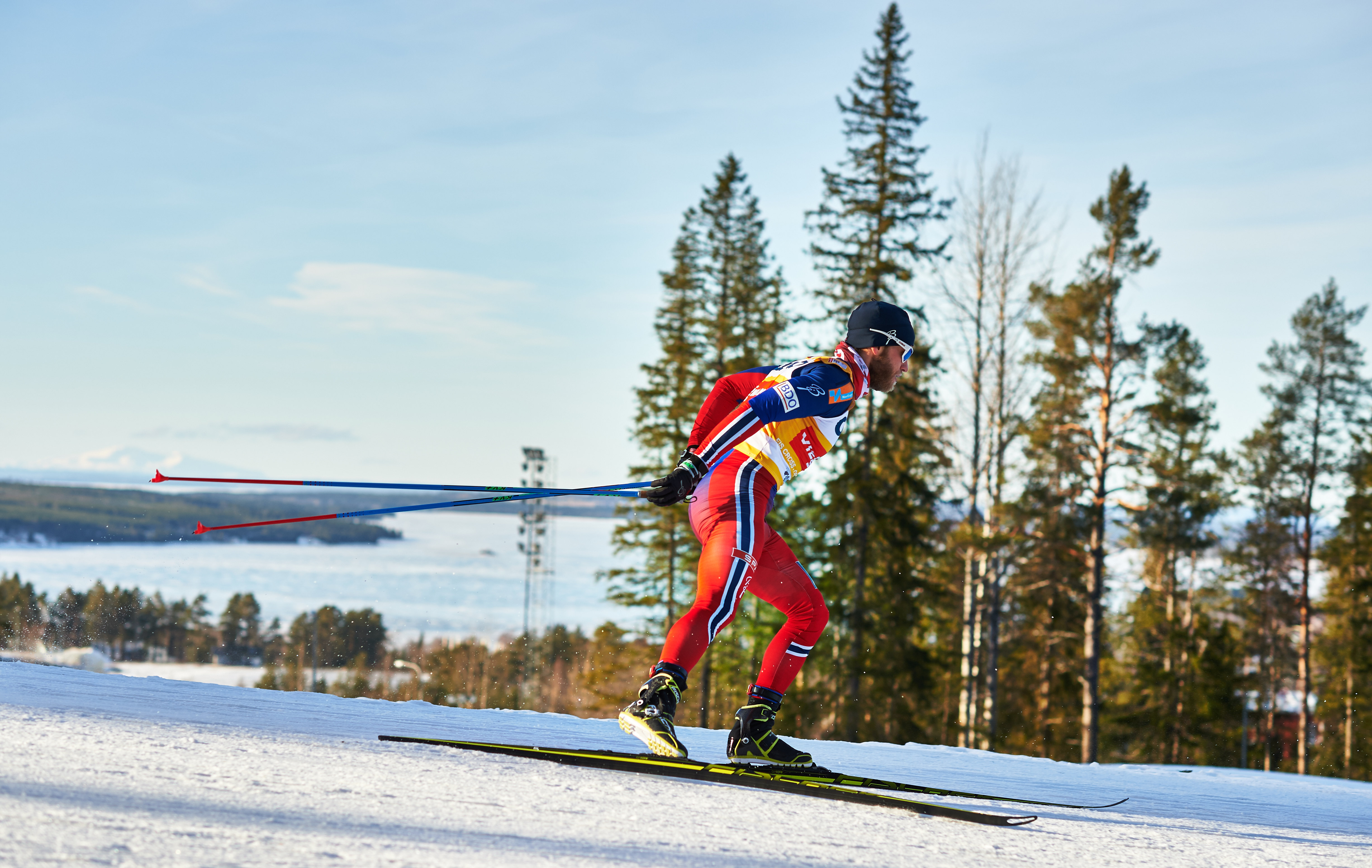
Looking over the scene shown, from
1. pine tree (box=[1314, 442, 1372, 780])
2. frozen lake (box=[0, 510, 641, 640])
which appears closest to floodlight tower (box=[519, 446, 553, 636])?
frozen lake (box=[0, 510, 641, 640])

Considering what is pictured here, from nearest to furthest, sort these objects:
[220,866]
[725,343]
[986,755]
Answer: [220,866], [986,755], [725,343]

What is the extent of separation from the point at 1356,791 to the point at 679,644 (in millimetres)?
4860

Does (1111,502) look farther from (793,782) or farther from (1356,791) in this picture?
(793,782)

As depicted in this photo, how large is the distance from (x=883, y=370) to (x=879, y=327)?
0.18m

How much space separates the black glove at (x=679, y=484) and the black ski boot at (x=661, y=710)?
0.62 meters

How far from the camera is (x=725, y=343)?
26.3 m

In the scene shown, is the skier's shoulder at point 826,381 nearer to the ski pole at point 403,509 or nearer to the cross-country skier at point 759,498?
the cross-country skier at point 759,498

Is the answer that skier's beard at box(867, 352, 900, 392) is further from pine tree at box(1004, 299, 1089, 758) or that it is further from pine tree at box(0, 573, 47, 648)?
pine tree at box(1004, 299, 1089, 758)

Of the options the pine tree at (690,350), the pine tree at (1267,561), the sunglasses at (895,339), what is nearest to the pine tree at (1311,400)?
the pine tree at (1267,561)

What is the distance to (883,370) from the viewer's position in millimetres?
4098

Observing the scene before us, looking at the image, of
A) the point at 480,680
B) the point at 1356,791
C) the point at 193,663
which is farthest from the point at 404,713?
the point at 193,663

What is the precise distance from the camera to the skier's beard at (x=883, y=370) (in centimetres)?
407

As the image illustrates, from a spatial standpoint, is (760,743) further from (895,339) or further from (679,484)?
(895,339)

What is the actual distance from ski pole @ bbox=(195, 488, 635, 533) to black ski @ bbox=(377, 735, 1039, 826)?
0.93 metres
